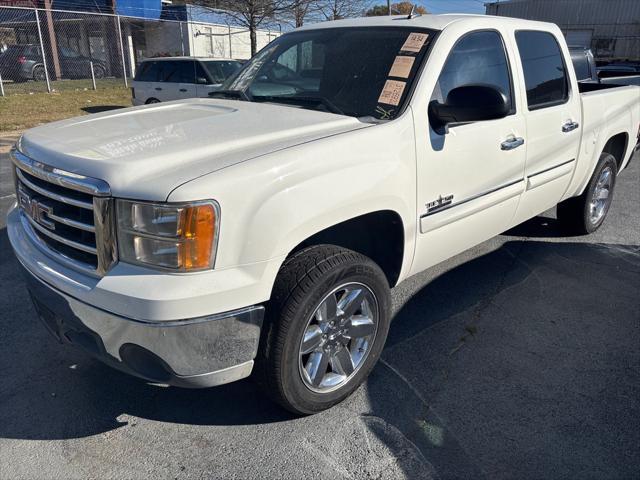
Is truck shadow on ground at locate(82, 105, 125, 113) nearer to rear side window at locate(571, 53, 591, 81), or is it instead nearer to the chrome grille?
rear side window at locate(571, 53, 591, 81)

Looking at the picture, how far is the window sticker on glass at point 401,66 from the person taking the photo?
3.17 meters

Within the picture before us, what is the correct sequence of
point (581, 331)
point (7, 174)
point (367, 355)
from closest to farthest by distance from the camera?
point (367, 355) → point (581, 331) → point (7, 174)

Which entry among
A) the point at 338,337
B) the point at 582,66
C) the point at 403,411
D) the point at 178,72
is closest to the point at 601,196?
the point at 582,66

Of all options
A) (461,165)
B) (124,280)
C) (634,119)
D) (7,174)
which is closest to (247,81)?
(461,165)

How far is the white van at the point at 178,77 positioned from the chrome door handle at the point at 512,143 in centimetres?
918

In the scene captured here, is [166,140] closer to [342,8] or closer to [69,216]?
[69,216]

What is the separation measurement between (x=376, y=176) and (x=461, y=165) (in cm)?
78

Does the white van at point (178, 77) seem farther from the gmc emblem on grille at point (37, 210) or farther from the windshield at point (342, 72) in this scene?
the gmc emblem on grille at point (37, 210)

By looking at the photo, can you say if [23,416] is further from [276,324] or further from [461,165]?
[461,165]

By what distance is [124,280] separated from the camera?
223cm

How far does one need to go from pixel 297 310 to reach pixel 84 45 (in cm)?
2414

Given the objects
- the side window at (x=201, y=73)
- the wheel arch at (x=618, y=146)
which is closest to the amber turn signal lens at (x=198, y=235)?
the wheel arch at (x=618, y=146)

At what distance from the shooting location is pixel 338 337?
2.84 m

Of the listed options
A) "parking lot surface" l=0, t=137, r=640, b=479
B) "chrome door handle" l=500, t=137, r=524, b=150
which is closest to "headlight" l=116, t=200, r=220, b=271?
"parking lot surface" l=0, t=137, r=640, b=479
